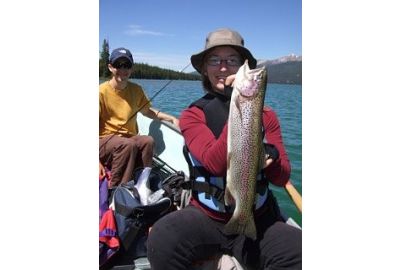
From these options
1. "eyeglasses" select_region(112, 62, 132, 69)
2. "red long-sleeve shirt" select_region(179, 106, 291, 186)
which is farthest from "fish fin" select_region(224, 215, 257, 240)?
"eyeglasses" select_region(112, 62, 132, 69)

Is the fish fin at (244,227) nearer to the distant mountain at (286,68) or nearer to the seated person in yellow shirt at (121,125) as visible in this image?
the distant mountain at (286,68)

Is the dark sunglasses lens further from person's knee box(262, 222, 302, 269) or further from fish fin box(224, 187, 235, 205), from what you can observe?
person's knee box(262, 222, 302, 269)

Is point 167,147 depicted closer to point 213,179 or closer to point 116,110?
point 116,110

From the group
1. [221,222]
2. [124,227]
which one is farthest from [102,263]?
[221,222]

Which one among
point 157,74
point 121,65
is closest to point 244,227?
point 121,65

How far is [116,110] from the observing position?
505cm

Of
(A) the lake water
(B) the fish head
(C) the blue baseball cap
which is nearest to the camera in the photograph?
(B) the fish head

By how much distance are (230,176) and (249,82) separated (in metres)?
0.59

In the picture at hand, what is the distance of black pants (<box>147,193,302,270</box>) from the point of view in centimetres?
254
